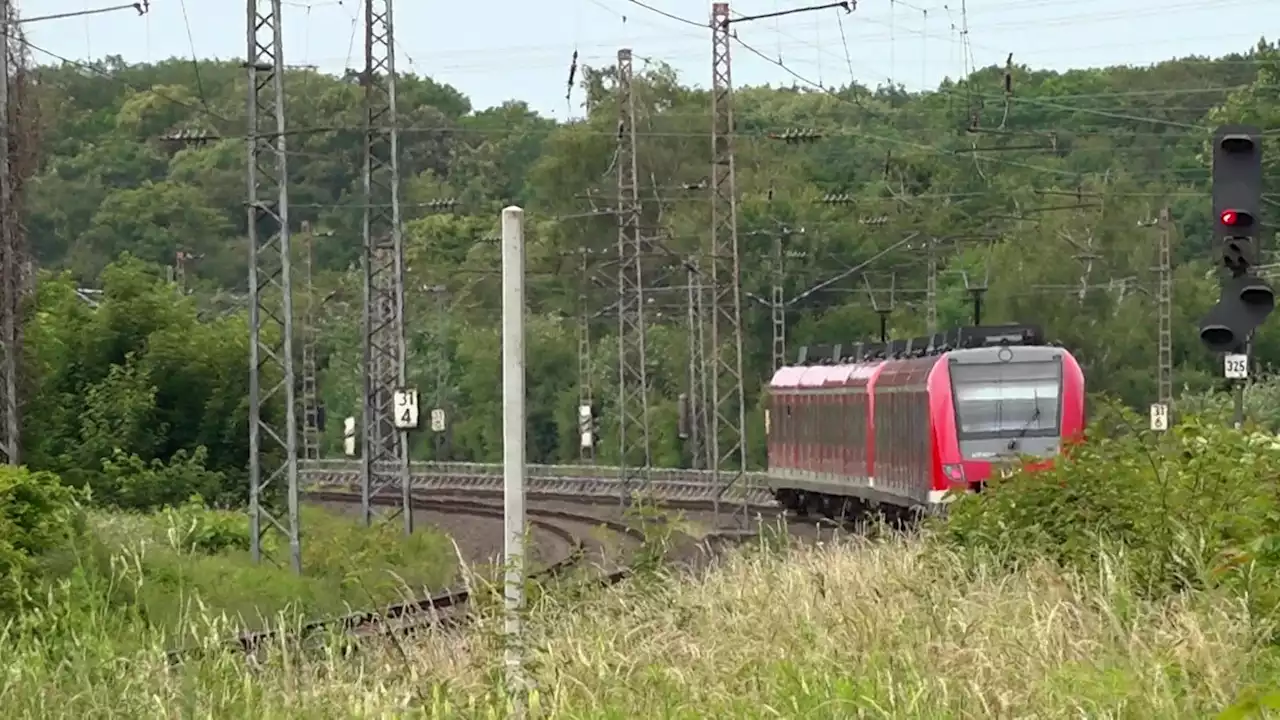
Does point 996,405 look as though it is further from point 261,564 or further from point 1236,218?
point 1236,218

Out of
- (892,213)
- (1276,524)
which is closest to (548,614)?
(1276,524)

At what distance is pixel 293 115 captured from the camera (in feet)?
239

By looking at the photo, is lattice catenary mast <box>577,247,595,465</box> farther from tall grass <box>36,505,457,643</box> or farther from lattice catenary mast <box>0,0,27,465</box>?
lattice catenary mast <box>0,0,27,465</box>

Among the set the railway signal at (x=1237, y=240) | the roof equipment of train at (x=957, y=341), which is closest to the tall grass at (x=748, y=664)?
the railway signal at (x=1237, y=240)

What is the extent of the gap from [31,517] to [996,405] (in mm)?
12550

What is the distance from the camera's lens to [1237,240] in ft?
47.1

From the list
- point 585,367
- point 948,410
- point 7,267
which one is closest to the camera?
point 7,267

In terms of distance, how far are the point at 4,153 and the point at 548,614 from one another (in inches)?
715

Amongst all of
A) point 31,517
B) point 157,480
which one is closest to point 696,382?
point 157,480

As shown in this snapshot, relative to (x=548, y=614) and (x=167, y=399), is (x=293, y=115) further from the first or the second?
(x=548, y=614)

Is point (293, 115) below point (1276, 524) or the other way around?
the other way around

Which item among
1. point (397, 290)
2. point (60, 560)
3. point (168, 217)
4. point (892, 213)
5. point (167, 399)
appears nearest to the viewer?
point (60, 560)

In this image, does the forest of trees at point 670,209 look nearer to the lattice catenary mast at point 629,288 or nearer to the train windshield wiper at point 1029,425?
the lattice catenary mast at point 629,288

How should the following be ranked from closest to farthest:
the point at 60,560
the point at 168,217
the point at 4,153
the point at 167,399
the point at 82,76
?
the point at 60,560 → the point at 4,153 → the point at 167,399 → the point at 168,217 → the point at 82,76
